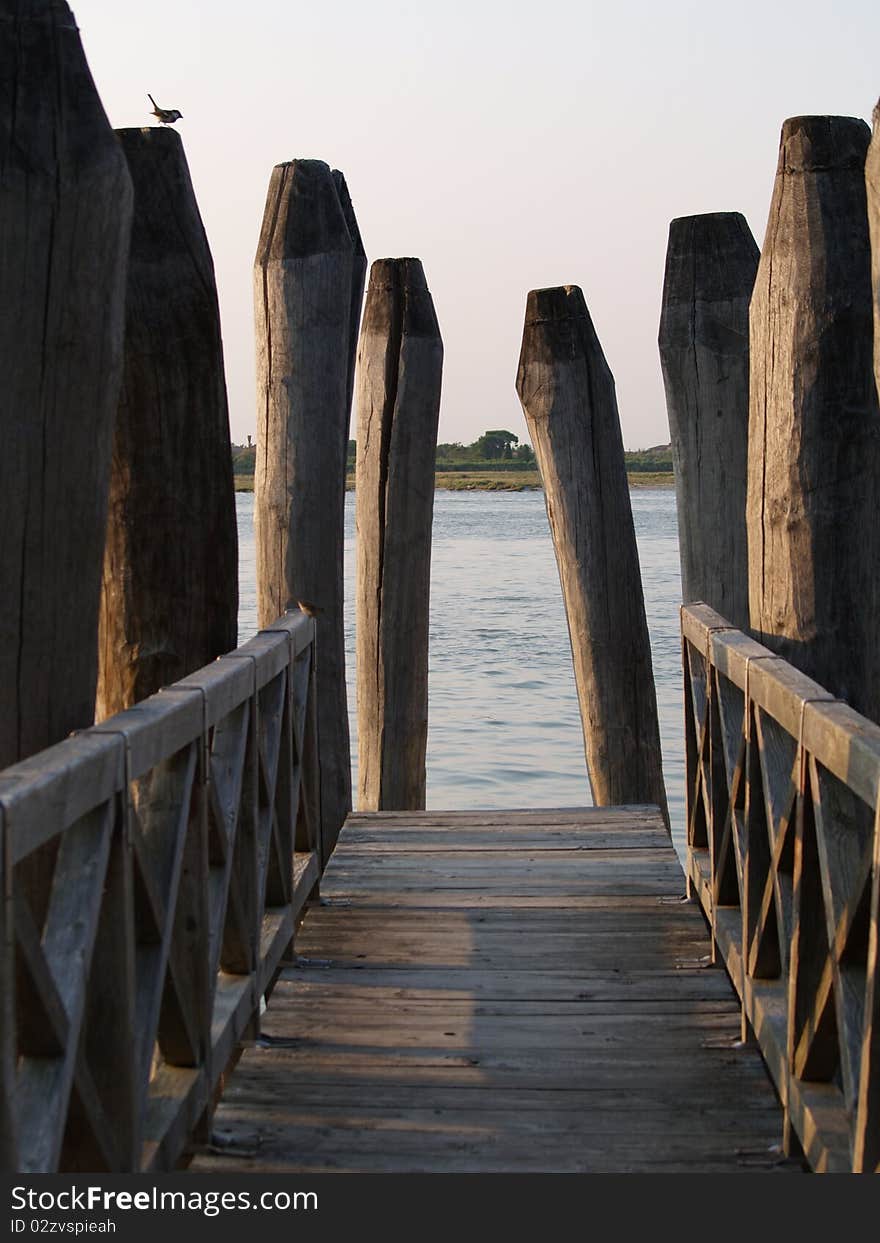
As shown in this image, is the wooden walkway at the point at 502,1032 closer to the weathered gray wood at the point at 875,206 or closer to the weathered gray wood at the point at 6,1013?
the weathered gray wood at the point at 6,1013

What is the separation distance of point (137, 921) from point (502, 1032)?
4.84ft

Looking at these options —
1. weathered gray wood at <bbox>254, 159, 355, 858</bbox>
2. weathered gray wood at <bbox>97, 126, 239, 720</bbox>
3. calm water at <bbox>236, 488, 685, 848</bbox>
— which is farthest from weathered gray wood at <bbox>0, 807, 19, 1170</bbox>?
calm water at <bbox>236, 488, 685, 848</bbox>

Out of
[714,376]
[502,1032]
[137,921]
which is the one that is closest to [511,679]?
[714,376]

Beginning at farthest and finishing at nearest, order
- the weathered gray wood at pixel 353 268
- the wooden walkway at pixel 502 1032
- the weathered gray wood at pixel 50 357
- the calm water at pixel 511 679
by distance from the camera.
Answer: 1. the calm water at pixel 511 679
2. the weathered gray wood at pixel 353 268
3. the wooden walkway at pixel 502 1032
4. the weathered gray wood at pixel 50 357

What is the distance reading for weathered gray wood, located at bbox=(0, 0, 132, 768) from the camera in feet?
7.98

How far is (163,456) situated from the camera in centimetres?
346

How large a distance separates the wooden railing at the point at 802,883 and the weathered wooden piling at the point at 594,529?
6.51 ft

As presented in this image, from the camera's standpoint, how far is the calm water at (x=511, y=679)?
11.6 metres

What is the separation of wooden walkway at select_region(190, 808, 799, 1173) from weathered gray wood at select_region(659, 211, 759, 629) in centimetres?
113

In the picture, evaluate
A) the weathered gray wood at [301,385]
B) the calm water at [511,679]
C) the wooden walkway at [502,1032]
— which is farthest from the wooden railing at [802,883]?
the calm water at [511,679]

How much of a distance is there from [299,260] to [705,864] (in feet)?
8.04

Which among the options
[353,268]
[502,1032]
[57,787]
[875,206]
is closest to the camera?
[57,787]

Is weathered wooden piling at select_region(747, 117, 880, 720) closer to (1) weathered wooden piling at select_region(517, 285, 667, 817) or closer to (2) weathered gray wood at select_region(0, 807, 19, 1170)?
(2) weathered gray wood at select_region(0, 807, 19, 1170)

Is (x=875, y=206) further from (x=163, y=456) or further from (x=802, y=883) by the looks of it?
Result: (x=163, y=456)
